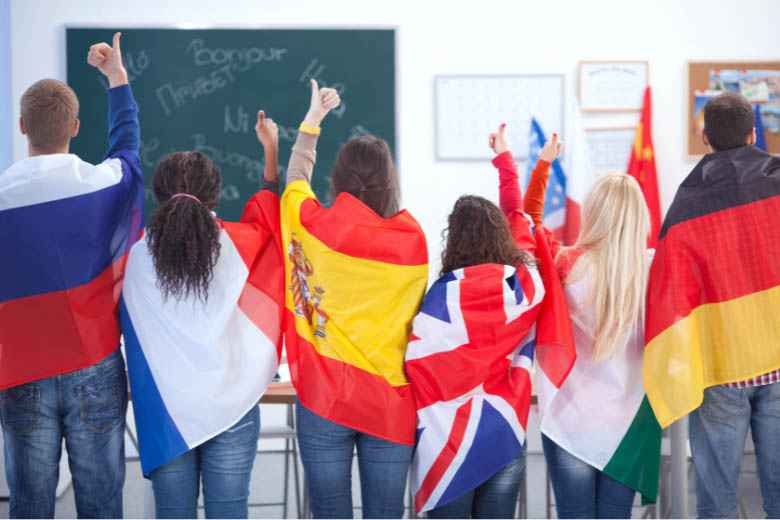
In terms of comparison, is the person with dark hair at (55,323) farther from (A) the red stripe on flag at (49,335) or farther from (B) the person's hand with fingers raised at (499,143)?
(B) the person's hand with fingers raised at (499,143)

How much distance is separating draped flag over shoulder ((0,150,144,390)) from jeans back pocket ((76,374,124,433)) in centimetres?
6

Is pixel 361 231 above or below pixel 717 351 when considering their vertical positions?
above

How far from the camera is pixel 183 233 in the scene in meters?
1.85

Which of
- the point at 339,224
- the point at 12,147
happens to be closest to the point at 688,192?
the point at 339,224

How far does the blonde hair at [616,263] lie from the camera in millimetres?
2051

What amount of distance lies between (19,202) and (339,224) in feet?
2.56

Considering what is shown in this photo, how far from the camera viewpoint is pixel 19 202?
184 centimetres

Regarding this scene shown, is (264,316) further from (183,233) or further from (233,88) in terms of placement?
(233,88)

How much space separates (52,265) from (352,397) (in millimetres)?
814

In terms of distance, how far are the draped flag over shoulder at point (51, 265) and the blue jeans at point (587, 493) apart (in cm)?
128

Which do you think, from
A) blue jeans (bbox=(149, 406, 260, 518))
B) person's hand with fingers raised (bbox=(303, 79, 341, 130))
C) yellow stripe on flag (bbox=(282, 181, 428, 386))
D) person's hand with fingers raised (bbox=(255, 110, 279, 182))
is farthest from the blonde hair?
blue jeans (bbox=(149, 406, 260, 518))

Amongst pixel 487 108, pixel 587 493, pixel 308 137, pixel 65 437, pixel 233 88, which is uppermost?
pixel 233 88

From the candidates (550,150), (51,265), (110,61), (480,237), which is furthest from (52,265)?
(550,150)

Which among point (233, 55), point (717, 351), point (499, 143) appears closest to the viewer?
point (717, 351)
